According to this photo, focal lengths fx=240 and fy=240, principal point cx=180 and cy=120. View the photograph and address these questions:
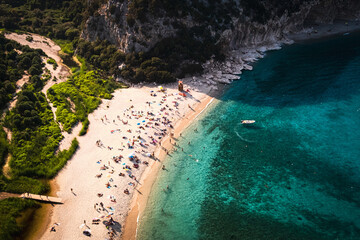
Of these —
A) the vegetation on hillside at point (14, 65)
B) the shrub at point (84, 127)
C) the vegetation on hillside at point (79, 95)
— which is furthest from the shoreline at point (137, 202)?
the vegetation on hillside at point (14, 65)

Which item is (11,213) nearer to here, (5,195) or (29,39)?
(5,195)

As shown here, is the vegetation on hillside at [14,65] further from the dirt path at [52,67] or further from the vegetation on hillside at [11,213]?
the vegetation on hillside at [11,213]

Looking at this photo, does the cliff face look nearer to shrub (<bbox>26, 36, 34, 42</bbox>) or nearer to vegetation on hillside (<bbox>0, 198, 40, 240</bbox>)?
shrub (<bbox>26, 36, 34, 42</bbox>)

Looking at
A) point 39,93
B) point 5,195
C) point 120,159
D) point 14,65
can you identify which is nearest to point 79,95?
point 39,93

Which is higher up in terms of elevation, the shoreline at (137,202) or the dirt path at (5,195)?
the shoreline at (137,202)

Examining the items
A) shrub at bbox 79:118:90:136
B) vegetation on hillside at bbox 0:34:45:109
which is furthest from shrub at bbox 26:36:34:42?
shrub at bbox 79:118:90:136
